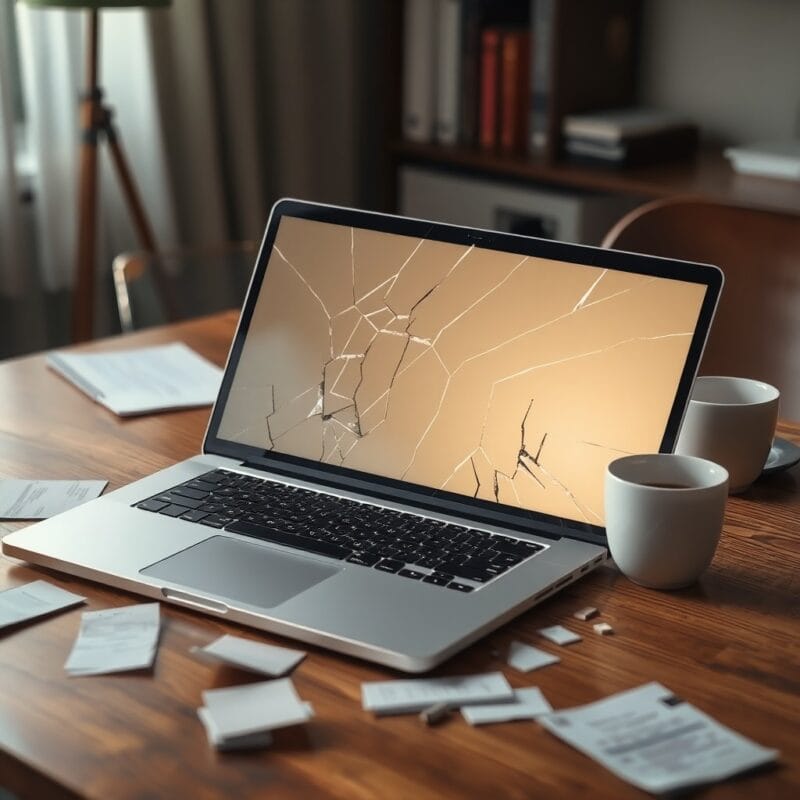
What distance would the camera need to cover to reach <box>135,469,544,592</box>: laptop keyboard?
35.7 inches

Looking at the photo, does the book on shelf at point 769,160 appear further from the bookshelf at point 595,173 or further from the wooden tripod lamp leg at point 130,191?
the wooden tripod lamp leg at point 130,191

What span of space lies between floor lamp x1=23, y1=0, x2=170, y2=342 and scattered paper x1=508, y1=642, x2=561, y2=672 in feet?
5.97

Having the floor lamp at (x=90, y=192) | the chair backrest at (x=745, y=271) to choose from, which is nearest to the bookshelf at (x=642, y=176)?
the chair backrest at (x=745, y=271)

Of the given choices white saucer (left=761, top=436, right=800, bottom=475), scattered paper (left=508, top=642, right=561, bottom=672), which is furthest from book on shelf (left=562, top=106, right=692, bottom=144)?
scattered paper (left=508, top=642, right=561, bottom=672)

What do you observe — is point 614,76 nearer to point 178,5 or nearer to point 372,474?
point 178,5

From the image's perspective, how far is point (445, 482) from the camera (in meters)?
1.02

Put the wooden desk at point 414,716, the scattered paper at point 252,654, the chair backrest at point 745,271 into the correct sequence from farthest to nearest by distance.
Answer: the chair backrest at point 745,271 < the scattered paper at point 252,654 < the wooden desk at point 414,716

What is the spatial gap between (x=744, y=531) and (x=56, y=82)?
200 cm

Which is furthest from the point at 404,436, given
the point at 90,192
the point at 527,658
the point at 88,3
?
the point at 90,192

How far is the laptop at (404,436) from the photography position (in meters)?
0.89

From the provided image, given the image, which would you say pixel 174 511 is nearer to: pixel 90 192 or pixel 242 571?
pixel 242 571

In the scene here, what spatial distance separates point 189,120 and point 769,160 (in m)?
1.25

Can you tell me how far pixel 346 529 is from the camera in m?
0.97

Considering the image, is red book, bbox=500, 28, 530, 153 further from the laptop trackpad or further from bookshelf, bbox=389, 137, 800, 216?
the laptop trackpad
